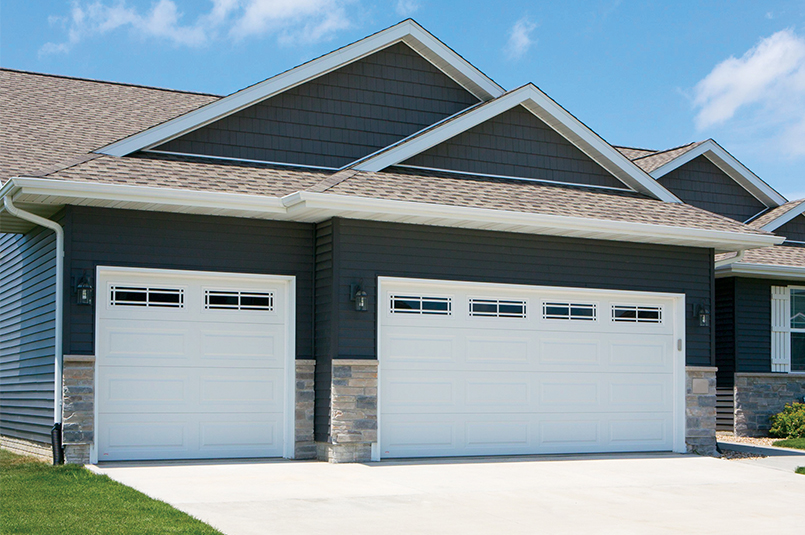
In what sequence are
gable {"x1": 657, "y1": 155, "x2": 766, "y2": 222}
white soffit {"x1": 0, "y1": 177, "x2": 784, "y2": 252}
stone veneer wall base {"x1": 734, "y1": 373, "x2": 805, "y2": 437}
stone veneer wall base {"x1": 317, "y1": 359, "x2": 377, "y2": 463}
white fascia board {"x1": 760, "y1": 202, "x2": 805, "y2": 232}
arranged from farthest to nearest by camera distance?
gable {"x1": 657, "y1": 155, "x2": 766, "y2": 222} < white fascia board {"x1": 760, "y1": 202, "x2": 805, "y2": 232} < stone veneer wall base {"x1": 734, "y1": 373, "x2": 805, "y2": 437} < stone veneer wall base {"x1": 317, "y1": 359, "x2": 377, "y2": 463} < white soffit {"x1": 0, "y1": 177, "x2": 784, "y2": 252}

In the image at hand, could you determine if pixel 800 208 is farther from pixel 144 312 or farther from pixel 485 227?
pixel 144 312

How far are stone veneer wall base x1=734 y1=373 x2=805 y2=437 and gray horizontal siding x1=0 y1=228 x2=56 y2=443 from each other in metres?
11.5

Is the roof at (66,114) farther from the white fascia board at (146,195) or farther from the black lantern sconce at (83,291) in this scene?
the black lantern sconce at (83,291)

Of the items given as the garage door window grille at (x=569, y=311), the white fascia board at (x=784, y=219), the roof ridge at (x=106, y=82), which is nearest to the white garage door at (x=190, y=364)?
the garage door window grille at (x=569, y=311)

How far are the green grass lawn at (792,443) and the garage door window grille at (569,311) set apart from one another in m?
4.40

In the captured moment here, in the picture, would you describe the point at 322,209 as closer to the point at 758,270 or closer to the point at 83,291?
the point at 83,291

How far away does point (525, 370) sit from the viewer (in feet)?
41.3

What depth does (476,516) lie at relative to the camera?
25.2ft

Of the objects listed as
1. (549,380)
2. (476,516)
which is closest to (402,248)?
(549,380)

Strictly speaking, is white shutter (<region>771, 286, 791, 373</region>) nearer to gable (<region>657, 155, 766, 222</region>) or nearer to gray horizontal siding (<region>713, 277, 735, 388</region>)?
gray horizontal siding (<region>713, 277, 735, 388</region>)

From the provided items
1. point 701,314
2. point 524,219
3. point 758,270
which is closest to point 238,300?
point 524,219

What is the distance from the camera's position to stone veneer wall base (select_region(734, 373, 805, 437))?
16.4 m

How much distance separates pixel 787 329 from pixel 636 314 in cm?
499

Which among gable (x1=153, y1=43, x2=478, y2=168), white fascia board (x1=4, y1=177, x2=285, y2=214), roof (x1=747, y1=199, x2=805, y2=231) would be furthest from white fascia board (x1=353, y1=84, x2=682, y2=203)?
roof (x1=747, y1=199, x2=805, y2=231)
